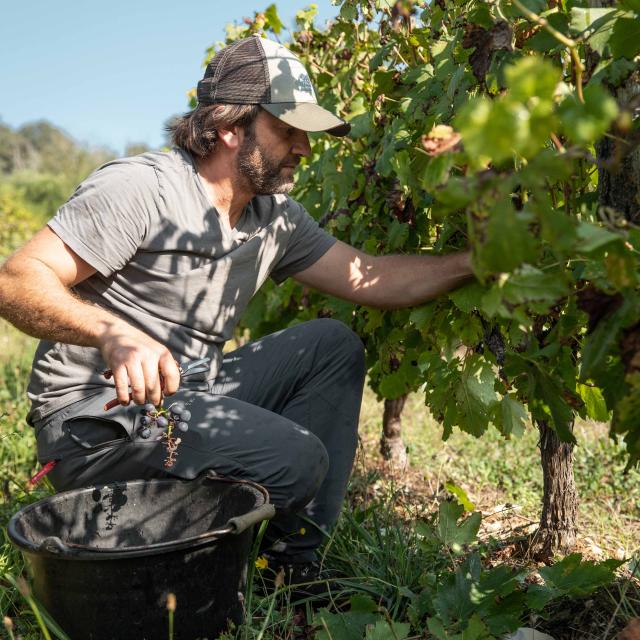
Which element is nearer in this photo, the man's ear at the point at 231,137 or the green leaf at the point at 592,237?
the green leaf at the point at 592,237

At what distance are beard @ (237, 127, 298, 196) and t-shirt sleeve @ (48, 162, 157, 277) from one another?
306 mm

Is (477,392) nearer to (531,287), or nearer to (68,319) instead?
(531,287)

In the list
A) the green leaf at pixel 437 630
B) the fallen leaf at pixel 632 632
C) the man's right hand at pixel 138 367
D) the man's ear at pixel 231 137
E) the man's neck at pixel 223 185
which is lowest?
the green leaf at pixel 437 630

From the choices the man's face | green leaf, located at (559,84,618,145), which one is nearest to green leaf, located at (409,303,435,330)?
the man's face

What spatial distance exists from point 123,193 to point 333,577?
1348 mm

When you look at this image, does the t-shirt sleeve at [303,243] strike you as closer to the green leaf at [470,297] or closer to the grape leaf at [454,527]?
the green leaf at [470,297]

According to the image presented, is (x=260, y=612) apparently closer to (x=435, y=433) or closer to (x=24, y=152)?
(x=435, y=433)

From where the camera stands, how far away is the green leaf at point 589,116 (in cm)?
93

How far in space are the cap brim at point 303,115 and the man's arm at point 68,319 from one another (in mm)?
803

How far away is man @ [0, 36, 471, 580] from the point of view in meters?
2.22

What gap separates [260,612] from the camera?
224 centimetres

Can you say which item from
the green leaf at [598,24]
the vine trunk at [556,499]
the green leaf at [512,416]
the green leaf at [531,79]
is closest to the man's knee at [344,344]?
the vine trunk at [556,499]

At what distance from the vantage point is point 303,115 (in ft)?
8.29

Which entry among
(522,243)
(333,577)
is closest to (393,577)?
(333,577)
